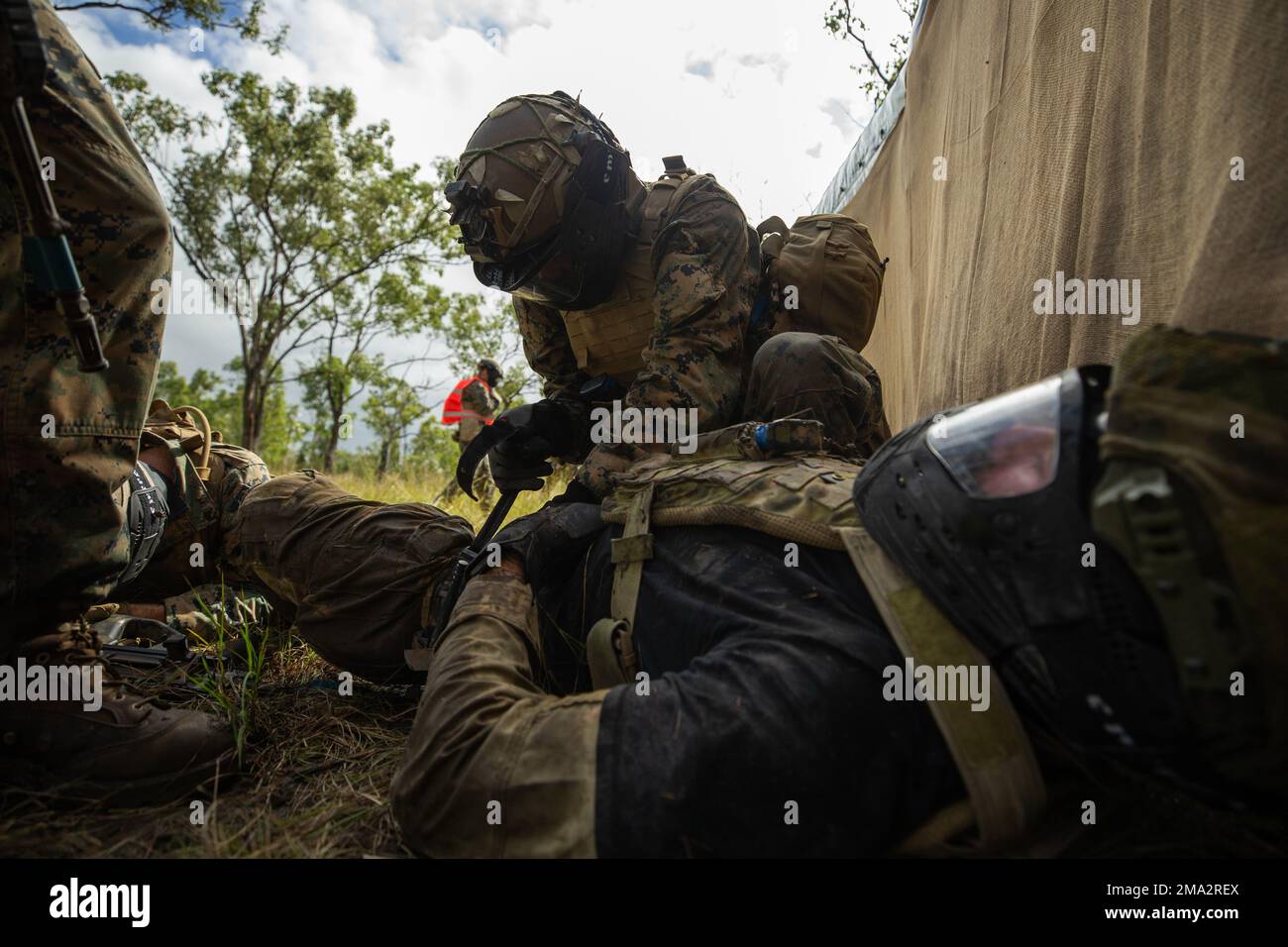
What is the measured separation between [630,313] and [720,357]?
1.70 feet

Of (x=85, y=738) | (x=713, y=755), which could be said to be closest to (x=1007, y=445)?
(x=713, y=755)

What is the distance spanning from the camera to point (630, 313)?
2678 millimetres

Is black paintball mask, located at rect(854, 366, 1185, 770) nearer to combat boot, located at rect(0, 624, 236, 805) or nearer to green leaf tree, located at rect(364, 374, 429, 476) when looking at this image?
combat boot, located at rect(0, 624, 236, 805)

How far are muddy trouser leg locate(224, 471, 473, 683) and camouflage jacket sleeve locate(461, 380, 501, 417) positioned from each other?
6.06m

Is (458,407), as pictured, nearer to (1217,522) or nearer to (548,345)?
(548,345)

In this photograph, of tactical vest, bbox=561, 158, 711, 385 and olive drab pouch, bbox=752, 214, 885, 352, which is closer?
olive drab pouch, bbox=752, 214, 885, 352

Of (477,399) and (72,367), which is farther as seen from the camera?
(477,399)

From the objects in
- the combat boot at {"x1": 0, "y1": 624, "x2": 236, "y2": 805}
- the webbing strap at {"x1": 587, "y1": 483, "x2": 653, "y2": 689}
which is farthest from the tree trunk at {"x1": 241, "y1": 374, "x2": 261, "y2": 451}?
the webbing strap at {"x1": 587, "y1": 483, "x2": 653, "y2": 689}

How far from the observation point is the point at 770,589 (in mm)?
1199

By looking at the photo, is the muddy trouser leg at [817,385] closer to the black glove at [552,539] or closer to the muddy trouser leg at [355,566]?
the black glove at [552,539]

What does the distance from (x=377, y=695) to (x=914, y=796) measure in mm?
1448

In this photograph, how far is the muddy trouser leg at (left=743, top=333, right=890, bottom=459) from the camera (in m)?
1.82

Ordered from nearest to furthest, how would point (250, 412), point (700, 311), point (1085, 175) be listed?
point (1085, 175) < point (700, 311) < point (250, 412)
